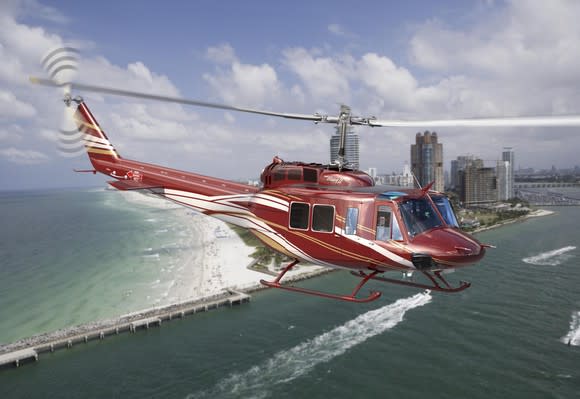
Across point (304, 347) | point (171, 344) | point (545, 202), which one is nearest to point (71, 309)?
point (171, 344)

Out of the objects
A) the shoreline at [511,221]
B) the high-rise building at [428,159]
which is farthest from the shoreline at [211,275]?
the high-rise building at [428,159]

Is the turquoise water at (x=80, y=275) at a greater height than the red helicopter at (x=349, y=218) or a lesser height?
lesser

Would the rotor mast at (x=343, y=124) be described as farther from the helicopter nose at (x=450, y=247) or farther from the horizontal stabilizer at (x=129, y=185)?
the horizontal stabilizer at (x=129, y=185)

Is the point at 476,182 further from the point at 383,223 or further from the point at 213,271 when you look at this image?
the point at 383,223

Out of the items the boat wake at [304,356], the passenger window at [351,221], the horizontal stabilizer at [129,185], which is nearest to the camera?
the passenger window at [351,221]

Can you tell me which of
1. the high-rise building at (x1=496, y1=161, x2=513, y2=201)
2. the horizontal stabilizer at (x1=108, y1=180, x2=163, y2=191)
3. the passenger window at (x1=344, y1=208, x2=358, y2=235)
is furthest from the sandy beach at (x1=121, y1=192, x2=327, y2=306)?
the high-rise building at (x1=496, y1=161, x2=513, y2=201)

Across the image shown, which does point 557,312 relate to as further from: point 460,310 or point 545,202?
point 545,202
